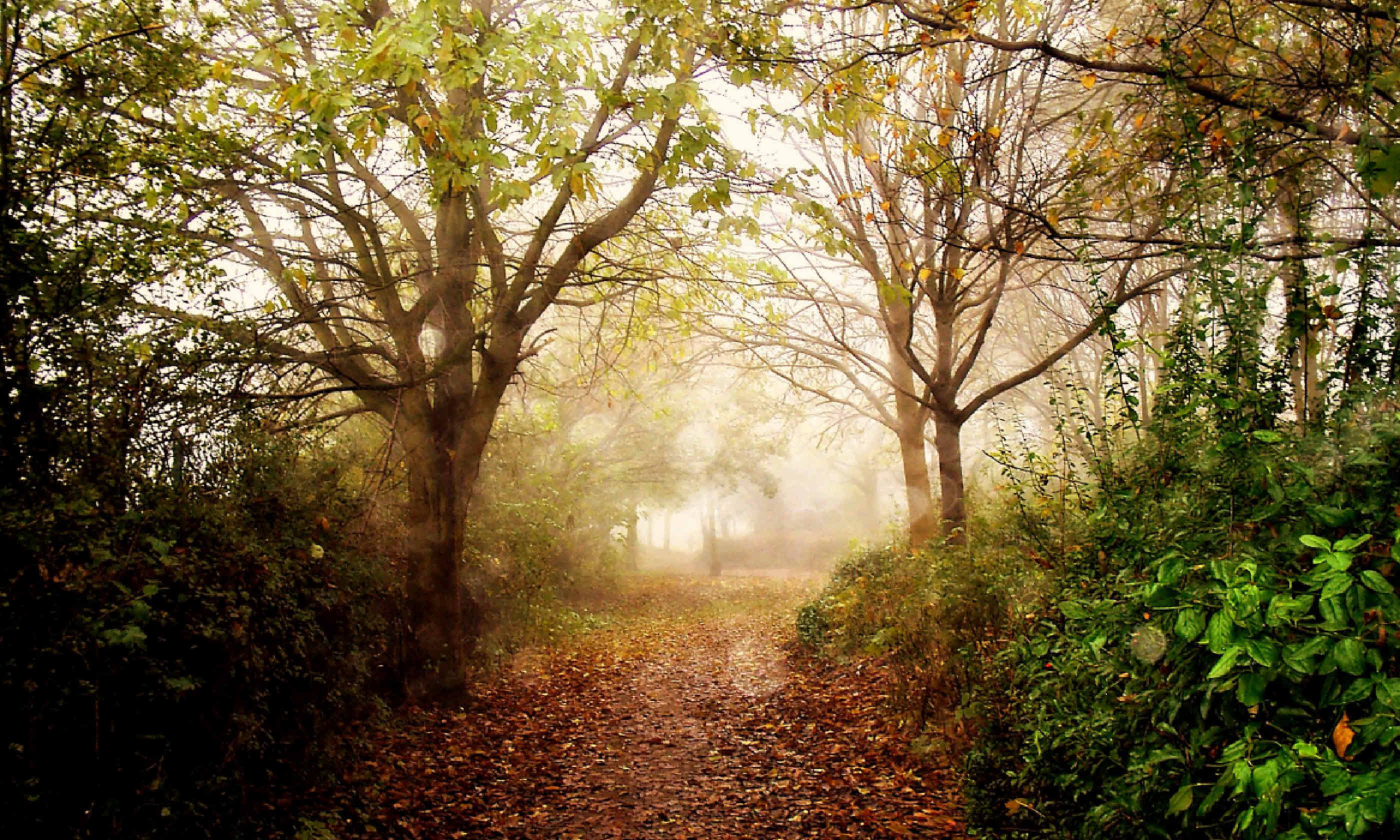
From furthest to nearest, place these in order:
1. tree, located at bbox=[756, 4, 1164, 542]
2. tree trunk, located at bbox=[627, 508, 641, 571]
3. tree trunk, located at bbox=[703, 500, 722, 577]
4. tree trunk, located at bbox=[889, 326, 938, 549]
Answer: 1. tree trunk, located at bbox=[703, 500, 722, 577]
2. tree trunk, located at bbox=[627, 508, 641, 571]
3. tree trunk, located at bbox=[889, 326, 938, 549]
4. tree, located at bbox=[756, 4, 1164, 542]

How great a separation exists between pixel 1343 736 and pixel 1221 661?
0.40 metres

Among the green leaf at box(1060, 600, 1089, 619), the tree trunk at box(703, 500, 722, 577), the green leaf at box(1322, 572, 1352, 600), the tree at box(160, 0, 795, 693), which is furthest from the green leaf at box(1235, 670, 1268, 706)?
the tree trunk at box(703, 500, 722, 577)

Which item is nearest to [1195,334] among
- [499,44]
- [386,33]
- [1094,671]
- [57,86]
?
[1094,671]

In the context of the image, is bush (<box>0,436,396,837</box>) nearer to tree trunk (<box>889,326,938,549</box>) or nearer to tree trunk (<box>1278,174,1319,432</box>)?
tree trunk (<box>1278,174,1319,432</box>)

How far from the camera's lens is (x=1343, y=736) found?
223 centimetres

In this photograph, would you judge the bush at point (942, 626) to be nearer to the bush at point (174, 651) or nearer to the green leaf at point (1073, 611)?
the green leaf at point (1073, 611)

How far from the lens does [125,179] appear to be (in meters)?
4.58

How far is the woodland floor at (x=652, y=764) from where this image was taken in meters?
5.14

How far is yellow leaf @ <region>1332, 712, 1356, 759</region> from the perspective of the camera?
7.28 ft

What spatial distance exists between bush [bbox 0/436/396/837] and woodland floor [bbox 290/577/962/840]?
79 centimetres

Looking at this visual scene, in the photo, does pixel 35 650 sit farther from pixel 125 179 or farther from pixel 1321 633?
pixel 1321 633

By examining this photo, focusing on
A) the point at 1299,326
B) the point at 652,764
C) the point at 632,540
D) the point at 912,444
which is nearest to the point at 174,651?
the point at 652,764

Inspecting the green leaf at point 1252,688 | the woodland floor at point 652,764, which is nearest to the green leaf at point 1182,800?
the green leaf at point 1252,688

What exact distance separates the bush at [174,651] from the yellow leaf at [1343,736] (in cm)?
474
